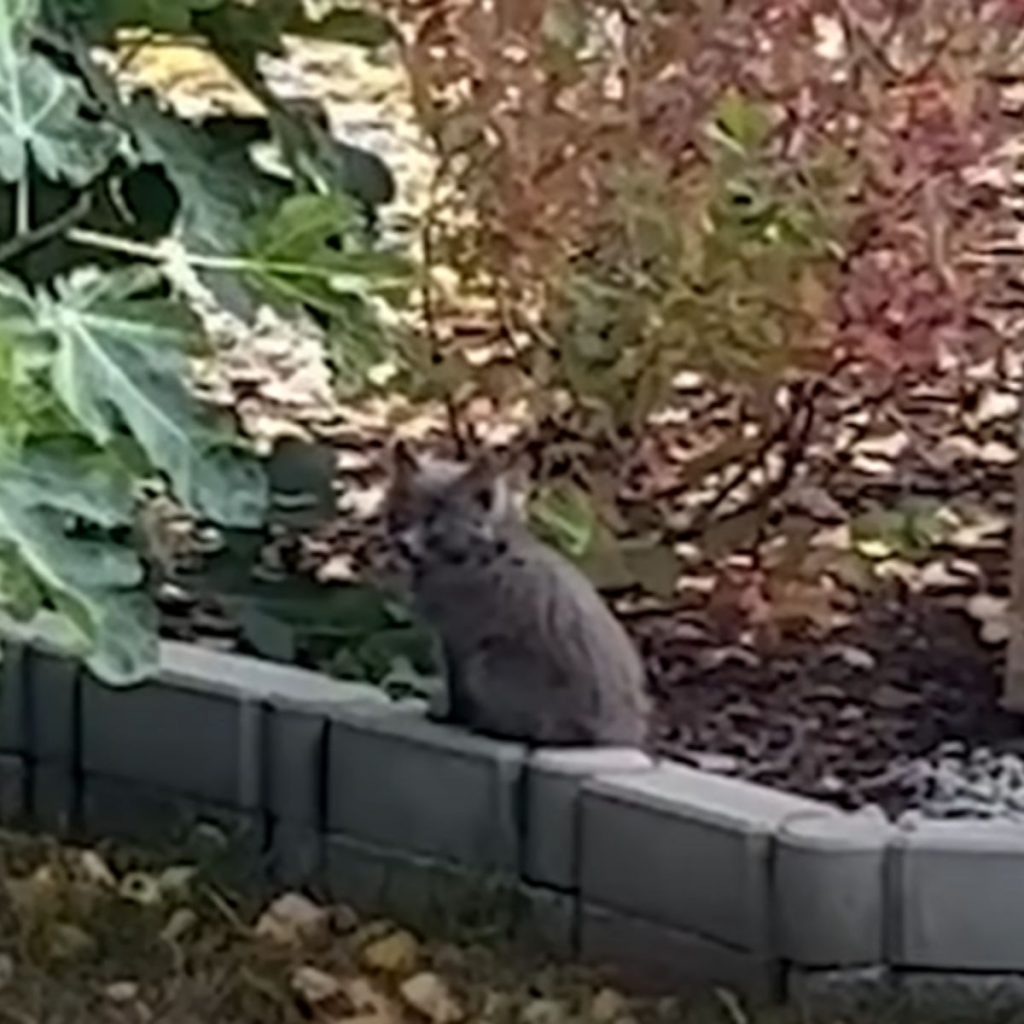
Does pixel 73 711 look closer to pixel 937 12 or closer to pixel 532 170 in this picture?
pixel 532 170

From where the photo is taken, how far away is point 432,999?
11.9ft

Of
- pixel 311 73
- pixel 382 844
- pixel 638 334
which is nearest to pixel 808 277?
pixel 638 334

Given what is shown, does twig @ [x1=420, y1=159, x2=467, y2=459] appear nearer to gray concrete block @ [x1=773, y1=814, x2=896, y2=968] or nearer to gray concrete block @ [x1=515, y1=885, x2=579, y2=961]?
gray concrete block @ [x1=515, y1=885, x2=579, y2=961]

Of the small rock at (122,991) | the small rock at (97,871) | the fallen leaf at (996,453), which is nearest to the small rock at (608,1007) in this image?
the small rock at (122,991)

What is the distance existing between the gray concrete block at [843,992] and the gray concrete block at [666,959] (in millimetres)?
29

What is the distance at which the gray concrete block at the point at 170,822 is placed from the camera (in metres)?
3.90

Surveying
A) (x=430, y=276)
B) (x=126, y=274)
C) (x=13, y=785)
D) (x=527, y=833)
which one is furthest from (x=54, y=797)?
(x=126, y=274)

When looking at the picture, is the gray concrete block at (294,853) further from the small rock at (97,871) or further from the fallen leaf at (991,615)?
the fallen leaf at (991,615)

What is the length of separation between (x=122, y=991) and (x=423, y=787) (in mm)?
386

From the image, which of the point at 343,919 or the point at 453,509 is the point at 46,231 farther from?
the point at 343,919

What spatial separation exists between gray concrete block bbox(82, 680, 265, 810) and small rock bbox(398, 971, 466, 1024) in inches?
13.5

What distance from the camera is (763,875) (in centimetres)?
354

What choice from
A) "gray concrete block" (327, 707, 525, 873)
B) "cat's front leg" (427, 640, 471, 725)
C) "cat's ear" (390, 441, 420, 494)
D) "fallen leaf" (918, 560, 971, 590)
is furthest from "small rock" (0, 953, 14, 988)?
"fallen leaf" (918, 560, 971, 590)

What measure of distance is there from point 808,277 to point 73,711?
92cm
